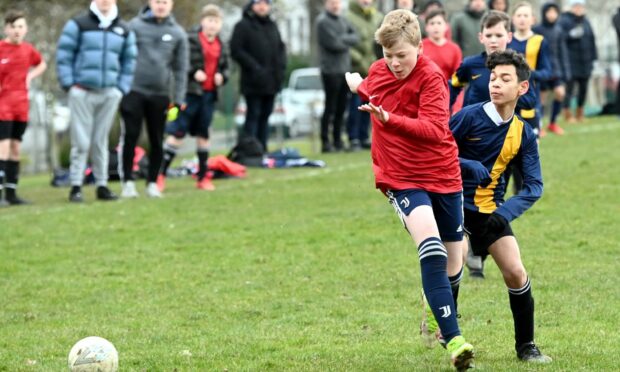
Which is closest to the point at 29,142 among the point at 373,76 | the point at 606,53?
the point at 373,76

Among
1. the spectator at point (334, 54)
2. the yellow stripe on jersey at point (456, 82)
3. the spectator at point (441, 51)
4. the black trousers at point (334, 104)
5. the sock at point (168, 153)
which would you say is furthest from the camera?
the black trousers at point (334, 104)

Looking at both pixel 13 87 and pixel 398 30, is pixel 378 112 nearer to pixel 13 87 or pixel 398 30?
pixel 398 30

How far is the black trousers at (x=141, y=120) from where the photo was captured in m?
14.3

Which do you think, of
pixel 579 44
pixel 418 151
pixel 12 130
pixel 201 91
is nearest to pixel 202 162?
pixel 201 91

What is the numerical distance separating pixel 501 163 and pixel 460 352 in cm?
131

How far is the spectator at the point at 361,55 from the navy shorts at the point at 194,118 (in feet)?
13.9

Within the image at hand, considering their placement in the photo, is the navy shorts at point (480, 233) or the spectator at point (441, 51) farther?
the spectator at point (441, 51)

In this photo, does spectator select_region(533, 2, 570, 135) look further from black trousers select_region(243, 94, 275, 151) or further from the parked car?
the parked car

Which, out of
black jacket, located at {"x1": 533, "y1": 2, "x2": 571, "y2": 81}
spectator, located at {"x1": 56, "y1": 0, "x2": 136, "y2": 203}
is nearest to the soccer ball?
spectator, located at {"x1": 56, "y1": 0, "x2": 136, "y2": 203}

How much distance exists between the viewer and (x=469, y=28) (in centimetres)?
1656

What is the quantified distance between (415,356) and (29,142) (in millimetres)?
19781

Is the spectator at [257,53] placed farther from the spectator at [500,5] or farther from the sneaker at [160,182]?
the spectator at [500,5]

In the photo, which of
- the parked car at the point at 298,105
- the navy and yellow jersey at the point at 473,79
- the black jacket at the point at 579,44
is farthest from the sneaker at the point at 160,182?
the parked car at the point at 298,105

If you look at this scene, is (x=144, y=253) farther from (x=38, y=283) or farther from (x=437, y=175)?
(x=437, y=175)
